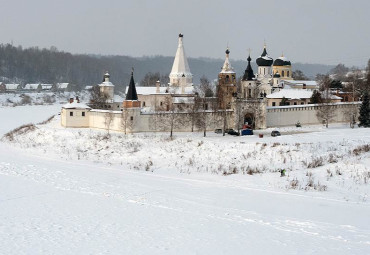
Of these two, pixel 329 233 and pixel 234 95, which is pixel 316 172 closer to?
pixel 329 233

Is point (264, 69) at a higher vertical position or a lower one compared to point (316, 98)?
higher

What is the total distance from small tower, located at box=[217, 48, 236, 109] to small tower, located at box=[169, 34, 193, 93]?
15.2ft

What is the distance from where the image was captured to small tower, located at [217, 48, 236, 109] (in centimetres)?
2880

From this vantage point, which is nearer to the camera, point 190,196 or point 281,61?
point 190,196

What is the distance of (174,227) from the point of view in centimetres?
972

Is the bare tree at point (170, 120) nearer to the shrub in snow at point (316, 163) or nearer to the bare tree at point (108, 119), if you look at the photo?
the bare tree at point (108, 119)

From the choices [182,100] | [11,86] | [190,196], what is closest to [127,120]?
[182,100]

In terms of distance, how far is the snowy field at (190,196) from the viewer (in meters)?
8.68

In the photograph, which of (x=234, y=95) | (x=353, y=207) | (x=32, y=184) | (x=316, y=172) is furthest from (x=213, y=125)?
(x=353, y=207)

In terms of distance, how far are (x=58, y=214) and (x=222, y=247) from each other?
4274mm

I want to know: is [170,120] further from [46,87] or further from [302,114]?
[46,87]

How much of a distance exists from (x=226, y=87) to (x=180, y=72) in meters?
7.33

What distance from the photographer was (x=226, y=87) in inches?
1211

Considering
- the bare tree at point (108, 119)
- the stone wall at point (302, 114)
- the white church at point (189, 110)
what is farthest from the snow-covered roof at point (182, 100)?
the bare tree at point (108, 119)
